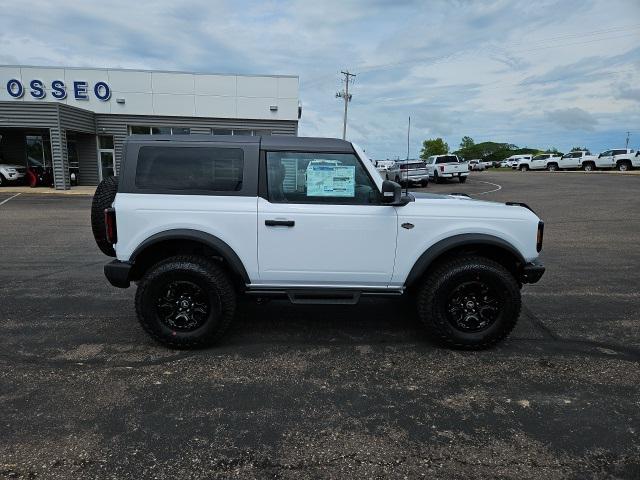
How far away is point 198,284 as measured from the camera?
13.1ft

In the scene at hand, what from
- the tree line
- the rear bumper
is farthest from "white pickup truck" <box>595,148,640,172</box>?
the tree line

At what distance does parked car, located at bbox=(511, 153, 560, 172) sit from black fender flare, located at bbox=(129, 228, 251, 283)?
48.1m

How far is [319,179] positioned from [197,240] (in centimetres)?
119

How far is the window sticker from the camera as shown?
4.04 meters

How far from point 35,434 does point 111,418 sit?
0.44m

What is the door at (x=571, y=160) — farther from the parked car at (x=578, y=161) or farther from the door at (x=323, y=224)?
the door at (x=323, y=224)

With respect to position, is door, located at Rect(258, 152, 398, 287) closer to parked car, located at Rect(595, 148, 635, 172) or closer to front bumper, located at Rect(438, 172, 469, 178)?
front bumper, located at Rect(438, 172, 469, 178)

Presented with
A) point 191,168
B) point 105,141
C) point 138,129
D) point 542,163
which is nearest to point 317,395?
point 191,168

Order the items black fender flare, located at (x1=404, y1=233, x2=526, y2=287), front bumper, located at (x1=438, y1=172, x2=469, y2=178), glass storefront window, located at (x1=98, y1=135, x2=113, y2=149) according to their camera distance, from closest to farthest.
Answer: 1. black fender flare, located at (x1=404, y1=233, x2=526, y2=287)
2. glass storefront window, located at (x1=98, y1=135, x2=113, y2=149)
3. front bumper, located at (x1=438, y1=172, x2=469, y2=178)

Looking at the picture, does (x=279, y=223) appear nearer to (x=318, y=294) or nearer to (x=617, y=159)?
(x=318, y=294)

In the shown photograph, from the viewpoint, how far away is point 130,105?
987 inches

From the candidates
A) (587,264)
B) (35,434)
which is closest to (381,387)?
(35,434)

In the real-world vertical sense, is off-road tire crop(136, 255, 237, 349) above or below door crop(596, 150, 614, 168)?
below

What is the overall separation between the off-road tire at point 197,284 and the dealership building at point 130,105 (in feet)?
72.0
